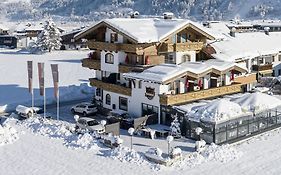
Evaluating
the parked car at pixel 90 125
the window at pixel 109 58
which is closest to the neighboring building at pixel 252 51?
the window at pixel 109 58

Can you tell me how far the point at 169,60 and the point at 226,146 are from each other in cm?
1249

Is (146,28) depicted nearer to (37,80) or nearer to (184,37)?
(184,37)

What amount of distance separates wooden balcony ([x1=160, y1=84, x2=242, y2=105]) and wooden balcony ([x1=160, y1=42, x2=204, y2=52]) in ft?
14.5

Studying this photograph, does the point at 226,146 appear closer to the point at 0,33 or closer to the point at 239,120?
the point at 239,120

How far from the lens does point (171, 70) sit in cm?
3553

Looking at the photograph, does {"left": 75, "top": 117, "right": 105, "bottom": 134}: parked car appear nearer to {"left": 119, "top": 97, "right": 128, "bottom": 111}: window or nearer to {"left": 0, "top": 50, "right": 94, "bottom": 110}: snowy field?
{"left": 119, "top": 97, "right": 128, "bottom": 111}: window

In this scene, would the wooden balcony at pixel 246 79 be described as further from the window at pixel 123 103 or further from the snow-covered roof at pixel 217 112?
the window at pixel 123 103

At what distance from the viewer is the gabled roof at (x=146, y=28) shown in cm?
3759

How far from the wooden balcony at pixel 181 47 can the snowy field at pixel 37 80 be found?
37.8 feet

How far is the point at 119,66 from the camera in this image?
39.3 meters

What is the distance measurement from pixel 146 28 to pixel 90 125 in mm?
10128

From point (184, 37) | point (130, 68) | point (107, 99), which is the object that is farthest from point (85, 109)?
point (184, 37)

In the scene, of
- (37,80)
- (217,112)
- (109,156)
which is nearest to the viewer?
(109,156)

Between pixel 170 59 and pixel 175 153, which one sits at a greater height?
pixel 170 59
